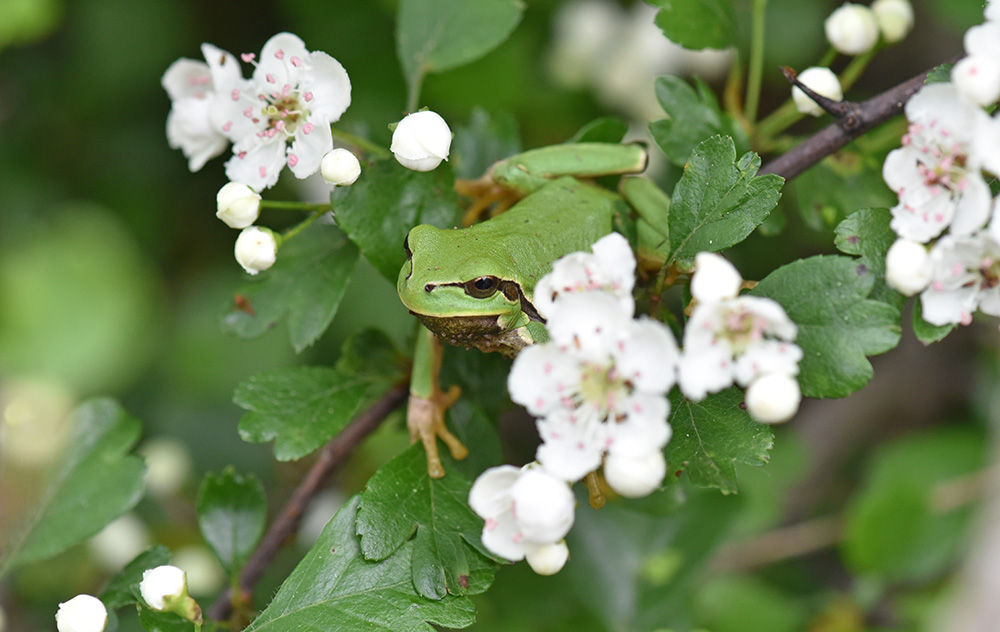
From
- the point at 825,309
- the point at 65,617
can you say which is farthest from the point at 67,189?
the point at 825,309

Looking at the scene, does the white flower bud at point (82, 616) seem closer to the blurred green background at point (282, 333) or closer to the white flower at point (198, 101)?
the white flower at point (198, 101)

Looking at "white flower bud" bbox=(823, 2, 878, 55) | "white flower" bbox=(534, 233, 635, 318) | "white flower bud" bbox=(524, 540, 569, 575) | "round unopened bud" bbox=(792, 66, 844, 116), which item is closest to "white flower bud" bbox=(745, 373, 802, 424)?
"white flower" bbox=(534, 233, 635, 318)

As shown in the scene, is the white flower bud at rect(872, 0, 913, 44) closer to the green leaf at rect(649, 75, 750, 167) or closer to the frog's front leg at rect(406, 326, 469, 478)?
the green leaf at rect(649, 75, 750, 167)

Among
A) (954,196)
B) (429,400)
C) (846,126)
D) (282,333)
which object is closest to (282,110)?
(429,400)

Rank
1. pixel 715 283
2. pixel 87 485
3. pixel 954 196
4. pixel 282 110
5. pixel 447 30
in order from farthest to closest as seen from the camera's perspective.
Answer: pixel 447 30
pixel 87 485
pixel 282 110
pixel 954 196
pixel 715 283

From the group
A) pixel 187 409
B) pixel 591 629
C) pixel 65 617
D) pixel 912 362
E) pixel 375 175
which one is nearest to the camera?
pixel 65 617

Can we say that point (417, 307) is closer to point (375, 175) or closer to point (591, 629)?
point (375, 175)

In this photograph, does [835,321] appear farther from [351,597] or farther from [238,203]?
[238,203]
